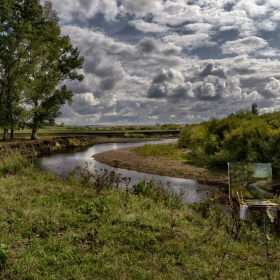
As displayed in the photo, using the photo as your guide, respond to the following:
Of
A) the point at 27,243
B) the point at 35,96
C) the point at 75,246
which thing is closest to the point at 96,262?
the point at 75,246

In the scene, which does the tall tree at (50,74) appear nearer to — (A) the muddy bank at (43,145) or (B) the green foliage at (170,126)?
(A) the muddy bank at (43,145)

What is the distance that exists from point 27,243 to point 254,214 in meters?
8.52

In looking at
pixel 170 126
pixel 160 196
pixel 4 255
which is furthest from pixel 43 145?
pixel 170 126

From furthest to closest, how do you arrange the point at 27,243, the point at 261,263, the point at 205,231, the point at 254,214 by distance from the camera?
the point at 254,214
the point at 205,231
the point at 27,243
the point at 261,263

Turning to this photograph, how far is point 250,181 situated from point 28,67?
34.1 m

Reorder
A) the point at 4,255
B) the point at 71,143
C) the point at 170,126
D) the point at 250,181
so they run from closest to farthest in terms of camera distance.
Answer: the point at 4,255 < the point at 250,181 < the point at 71,143 < the point at 170,126

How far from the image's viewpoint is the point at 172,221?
29.1 feet

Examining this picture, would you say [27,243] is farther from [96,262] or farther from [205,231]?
[205,231]

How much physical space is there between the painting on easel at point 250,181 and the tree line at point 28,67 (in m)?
32.0

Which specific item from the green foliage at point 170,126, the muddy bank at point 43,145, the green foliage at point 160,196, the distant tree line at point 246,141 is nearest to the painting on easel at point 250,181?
the green foliage at point 160,196

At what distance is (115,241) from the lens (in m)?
7.65

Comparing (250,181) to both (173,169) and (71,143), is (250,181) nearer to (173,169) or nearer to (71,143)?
(173,169)

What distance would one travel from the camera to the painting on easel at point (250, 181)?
636cm

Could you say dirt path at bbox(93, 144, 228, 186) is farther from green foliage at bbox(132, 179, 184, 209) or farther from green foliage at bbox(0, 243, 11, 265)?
green foliage at bbox(0, 243, 11, 265)
